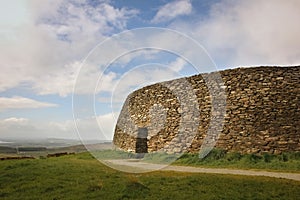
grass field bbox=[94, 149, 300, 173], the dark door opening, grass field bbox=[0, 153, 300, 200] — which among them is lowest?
grass field bbox=[0, 153, 300, 200]

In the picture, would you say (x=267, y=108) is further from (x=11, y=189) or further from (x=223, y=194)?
(x=11, y=189)

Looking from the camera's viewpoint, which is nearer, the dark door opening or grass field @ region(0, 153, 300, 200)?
grass field @ region(0, 153, 300, 200)

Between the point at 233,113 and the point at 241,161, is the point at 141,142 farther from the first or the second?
the point at 241,161

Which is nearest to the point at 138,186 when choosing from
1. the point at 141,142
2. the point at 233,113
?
the point at 233,113

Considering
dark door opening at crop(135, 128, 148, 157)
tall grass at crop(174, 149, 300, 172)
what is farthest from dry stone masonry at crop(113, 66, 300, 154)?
tall grass at crop(174, 149, 300, 172)

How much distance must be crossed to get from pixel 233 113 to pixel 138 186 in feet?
34.1

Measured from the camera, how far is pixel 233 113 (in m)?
19.2

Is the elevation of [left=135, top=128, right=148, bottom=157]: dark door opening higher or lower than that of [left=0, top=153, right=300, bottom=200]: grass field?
higher

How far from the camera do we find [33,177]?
12.3 meters

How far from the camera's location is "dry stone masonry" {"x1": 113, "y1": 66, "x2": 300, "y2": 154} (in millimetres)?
17906

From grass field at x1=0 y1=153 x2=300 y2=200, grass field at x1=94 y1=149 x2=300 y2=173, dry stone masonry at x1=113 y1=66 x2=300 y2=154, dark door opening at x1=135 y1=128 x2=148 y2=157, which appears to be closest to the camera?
grass field at x1=0 y1=153 x2=300 y2=200

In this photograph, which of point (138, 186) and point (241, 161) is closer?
point (138, 186)

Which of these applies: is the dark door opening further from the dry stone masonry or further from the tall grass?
the tall grass

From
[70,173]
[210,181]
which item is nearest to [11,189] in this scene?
[70,173]
